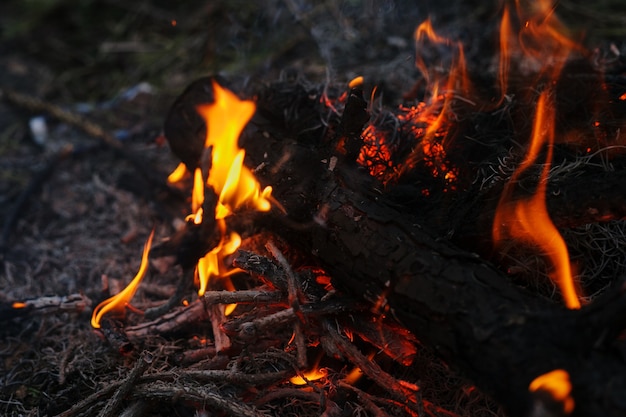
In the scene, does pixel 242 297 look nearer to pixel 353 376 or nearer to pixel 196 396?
pixel 196 396

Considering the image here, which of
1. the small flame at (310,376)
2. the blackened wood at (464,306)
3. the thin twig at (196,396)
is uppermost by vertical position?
the blackened wood at (464,306)

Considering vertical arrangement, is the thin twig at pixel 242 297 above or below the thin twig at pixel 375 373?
above

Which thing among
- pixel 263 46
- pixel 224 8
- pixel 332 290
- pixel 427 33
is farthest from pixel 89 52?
pixel 332 290

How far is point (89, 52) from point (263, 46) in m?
1.89

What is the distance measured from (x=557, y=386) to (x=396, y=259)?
645 millimetres

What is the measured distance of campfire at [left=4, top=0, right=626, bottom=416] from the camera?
172 cm

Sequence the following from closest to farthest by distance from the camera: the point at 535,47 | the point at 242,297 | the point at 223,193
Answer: the point at 242,297 < the point at 223,193 < the point at 535,47

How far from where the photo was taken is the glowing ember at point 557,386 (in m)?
1.56

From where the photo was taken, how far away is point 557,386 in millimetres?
1574

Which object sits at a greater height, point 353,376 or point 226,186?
point 226,186

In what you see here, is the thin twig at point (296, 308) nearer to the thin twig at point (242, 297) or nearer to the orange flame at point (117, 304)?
the thin twig at point (242, 297)

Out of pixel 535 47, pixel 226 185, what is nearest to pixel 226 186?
pixel 226 185

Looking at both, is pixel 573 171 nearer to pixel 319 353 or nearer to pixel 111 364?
pixel 319 353

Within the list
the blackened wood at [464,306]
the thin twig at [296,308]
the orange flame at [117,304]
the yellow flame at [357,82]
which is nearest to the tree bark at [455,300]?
the blackened wood at [464,306]
